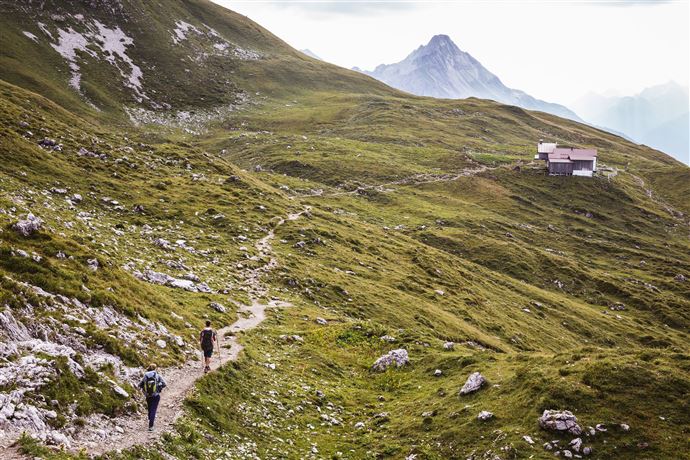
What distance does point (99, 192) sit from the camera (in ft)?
174

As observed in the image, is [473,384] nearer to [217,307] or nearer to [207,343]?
[207,343]

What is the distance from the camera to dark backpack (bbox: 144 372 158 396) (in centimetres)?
1869

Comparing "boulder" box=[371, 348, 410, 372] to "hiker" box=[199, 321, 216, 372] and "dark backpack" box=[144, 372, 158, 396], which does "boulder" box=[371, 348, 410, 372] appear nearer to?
"hiker" box=[199, 321, 216, 372]

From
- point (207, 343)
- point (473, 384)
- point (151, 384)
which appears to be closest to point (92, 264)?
point (207, 343)

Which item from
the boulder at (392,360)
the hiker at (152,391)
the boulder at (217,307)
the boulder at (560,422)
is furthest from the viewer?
the boulder at (217,307)

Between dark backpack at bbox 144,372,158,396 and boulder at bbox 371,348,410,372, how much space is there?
18.7 m

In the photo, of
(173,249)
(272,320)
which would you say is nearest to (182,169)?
(173,249)

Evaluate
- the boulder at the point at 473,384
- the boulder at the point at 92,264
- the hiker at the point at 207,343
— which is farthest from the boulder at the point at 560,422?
the boulder at the point at 92,264

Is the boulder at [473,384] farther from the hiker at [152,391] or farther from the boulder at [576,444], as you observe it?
the hiker at [152,391]

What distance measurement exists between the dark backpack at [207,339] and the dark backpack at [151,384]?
5420 millimetres

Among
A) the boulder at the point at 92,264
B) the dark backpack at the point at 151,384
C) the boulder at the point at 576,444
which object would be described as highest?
the boulder at the point at 576,444

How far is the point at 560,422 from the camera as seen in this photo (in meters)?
22.0

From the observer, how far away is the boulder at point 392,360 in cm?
3447

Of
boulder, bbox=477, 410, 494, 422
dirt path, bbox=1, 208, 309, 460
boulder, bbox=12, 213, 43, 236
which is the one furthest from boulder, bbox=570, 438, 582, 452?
boulder, bbox=12, 213, 43, 236
